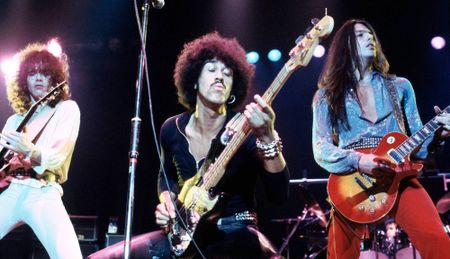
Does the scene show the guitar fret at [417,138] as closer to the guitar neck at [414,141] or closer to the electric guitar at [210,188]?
the guitar neck at [414,141]

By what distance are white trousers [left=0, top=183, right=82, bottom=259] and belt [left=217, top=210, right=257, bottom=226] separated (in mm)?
1128

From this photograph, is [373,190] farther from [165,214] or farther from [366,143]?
[165,214]

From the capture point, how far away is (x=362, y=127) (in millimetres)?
3730

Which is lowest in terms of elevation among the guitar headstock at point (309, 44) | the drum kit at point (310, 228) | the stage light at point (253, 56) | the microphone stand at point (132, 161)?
the drum kit at point (310, 228)

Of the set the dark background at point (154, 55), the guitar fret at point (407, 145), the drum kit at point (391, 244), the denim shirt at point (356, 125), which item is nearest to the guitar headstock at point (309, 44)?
the denim shirt at point (356, 125)

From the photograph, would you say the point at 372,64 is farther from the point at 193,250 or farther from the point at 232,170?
the point at 193,250

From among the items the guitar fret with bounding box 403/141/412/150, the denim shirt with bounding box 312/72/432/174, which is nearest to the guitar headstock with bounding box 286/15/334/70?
the denim shirt with bounding box 312/72/432/174

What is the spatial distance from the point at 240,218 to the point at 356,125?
1137 mm

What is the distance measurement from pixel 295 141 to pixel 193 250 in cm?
609

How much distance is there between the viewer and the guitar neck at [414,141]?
3.42m

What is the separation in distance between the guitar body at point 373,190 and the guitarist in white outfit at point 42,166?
6.30 feet

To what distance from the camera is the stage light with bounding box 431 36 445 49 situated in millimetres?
8125

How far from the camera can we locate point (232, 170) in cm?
345

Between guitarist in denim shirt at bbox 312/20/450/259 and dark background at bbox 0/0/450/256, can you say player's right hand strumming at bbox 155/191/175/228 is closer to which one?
guitarist in denim shirt at bbox 312/20/450/259
